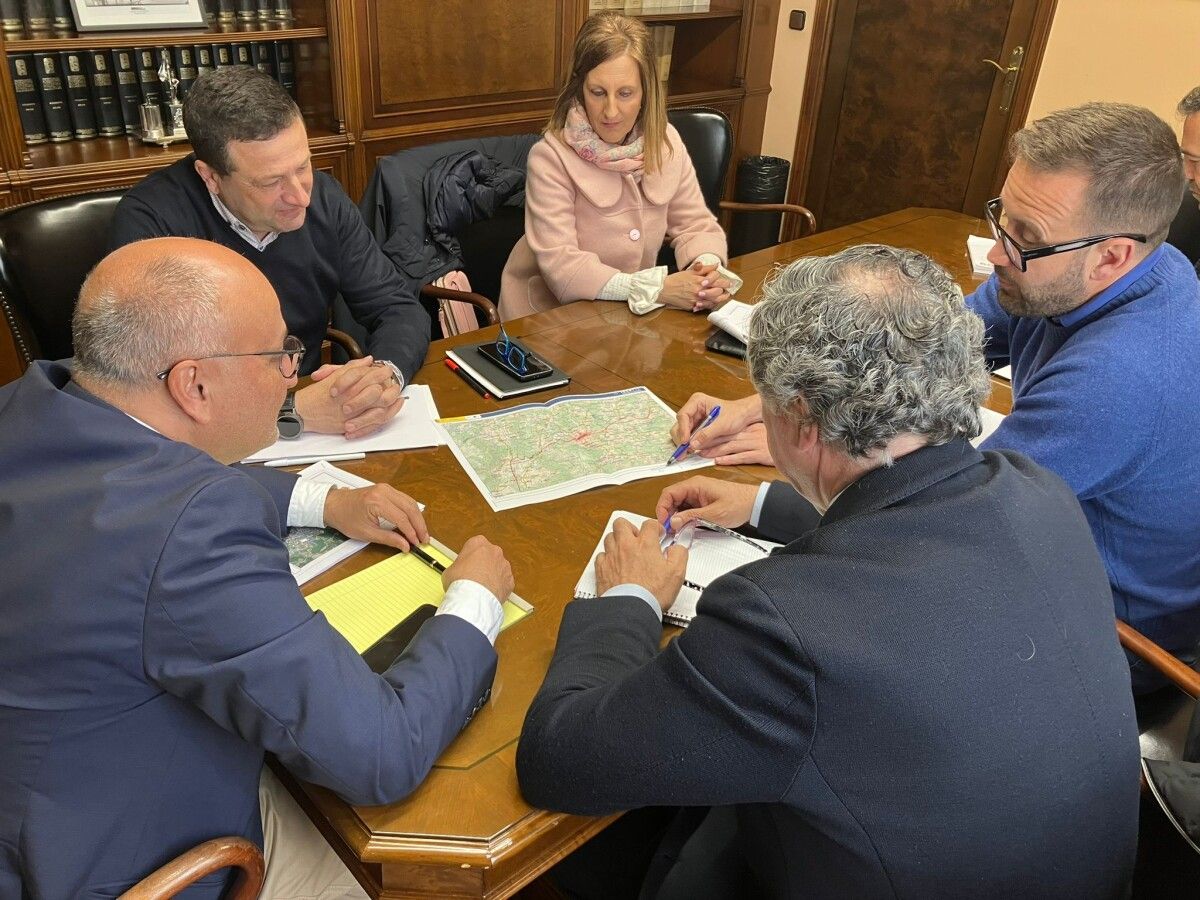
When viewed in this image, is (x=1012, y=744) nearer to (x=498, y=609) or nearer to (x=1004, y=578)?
(x=1004, y=578)

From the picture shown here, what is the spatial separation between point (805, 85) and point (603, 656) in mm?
4401

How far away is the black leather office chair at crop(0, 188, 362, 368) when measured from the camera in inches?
76.7

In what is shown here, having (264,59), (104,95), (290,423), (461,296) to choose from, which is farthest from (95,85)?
(290,423)

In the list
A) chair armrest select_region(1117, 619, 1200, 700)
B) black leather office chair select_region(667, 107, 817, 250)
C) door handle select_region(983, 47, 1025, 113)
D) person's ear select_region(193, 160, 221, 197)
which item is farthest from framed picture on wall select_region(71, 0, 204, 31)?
door handle select_region(983, 47, 1025, 113)

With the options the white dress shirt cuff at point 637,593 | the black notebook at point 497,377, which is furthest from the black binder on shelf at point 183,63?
the white dress shirt cuff at point 637,593

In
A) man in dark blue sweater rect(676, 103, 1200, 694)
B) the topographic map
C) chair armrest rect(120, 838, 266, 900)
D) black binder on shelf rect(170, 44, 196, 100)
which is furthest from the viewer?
black binder on shelf rect(170, 44, 196, 100)

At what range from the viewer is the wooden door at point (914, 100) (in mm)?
4242

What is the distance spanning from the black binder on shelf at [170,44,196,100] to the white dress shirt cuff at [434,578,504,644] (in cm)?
245

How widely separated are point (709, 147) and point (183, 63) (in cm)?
176

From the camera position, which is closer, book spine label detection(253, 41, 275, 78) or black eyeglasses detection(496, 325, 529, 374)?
black eyeglasses detection(496, 325, 529, 374)

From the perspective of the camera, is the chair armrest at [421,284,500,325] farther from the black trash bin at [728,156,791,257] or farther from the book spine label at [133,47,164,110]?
the black trash bin at [728,156,791,257]

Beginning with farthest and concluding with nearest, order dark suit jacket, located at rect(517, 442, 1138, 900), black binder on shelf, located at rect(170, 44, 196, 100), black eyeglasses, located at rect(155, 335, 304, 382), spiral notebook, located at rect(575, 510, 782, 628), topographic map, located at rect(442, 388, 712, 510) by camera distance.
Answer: black binder on shelf, located at rect(170, 44, 196, 100) → topographic map, located at rect(442, 388, 712, 510) → spiral notebook, located at rect(575, 510, 782, 628) → black eyeglasses, located at rect(155, 335, 304, 382) → dark suit jacket, located at rect(517, 442, 1138, 900)

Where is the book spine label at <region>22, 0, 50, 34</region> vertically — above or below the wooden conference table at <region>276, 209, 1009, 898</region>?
above

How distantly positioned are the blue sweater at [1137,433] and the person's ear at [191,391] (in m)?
1.14
